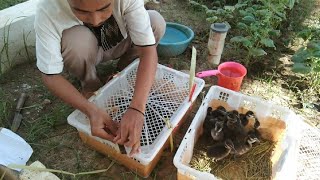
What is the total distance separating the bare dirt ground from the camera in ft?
6.14

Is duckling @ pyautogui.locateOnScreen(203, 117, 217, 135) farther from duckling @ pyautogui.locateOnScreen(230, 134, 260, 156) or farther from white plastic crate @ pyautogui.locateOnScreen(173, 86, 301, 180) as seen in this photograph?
duckling @ pyautogui.locateOnScreen(230, 134, 260, 156)

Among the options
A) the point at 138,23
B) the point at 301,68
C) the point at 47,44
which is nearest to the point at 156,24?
the point at 138,23

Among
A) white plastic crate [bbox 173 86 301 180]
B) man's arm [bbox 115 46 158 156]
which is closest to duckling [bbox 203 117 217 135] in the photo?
white plastic crate [bbox 173 86 301 180]

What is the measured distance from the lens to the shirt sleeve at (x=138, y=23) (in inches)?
68.4

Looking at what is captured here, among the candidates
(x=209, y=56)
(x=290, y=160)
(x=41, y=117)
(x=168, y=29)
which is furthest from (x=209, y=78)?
(x=41, y=117)

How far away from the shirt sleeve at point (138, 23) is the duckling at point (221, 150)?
0.71 metres

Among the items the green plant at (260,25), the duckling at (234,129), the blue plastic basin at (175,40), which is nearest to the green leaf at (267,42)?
the green plant at (260,25)

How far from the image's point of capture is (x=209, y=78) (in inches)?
99.0

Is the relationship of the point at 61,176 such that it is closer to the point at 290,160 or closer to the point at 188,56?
the point at 290,160

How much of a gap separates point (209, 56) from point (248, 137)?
91cm

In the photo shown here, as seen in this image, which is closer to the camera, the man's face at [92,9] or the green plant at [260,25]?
the man's face at [92,9]

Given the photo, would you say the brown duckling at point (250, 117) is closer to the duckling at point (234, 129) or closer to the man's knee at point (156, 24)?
the duckling at point (234, 129)

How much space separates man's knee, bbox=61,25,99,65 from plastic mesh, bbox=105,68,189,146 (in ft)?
1.02

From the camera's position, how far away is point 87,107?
164cm
